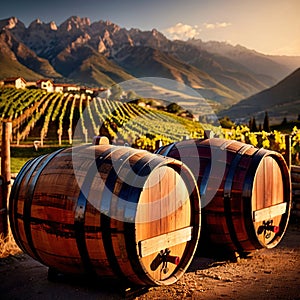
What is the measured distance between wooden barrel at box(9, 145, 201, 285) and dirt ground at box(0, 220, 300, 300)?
0.27 m

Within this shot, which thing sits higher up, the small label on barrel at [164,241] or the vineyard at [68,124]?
the vineyard at [68,124]

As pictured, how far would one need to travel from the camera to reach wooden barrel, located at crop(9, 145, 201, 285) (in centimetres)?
355

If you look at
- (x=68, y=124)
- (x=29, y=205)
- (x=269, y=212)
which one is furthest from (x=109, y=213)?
(x=68, y=124)

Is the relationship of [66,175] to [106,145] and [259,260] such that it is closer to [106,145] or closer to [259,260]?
[106,145]

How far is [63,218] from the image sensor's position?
3740 mm

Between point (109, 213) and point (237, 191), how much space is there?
1821mm

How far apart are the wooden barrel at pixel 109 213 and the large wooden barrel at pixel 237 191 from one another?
58 cm

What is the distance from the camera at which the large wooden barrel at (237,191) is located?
15.5 ft

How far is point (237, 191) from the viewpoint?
4.73m

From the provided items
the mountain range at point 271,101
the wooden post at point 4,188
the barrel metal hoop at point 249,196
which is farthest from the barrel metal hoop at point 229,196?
the mountain range at point 271,101

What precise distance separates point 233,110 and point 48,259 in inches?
7314

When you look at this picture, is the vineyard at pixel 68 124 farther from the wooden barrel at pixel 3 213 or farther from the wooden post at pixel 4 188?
the wooden barrel at pixel 3 213

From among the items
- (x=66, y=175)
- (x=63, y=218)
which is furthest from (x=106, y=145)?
(x=63, y=218)

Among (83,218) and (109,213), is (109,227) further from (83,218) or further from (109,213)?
(83,218)
